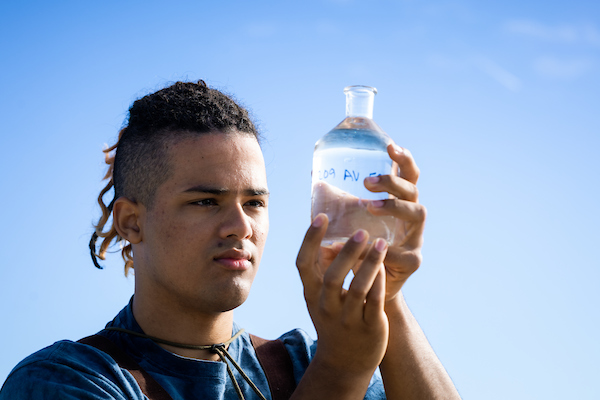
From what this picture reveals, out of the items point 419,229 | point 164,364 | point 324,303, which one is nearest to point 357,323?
point 324,303

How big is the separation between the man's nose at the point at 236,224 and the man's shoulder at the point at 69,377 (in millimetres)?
863

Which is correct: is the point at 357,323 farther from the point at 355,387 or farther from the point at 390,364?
the point at 390,364

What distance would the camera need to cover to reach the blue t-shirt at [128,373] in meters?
3.00

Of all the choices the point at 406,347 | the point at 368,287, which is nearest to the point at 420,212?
the point at 368,287

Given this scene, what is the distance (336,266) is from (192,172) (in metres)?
1.20

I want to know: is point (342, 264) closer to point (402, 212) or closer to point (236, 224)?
point (402, 212)

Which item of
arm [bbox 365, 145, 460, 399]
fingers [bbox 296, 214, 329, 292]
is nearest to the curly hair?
fingers [bbox 296, 214, 329, 292]

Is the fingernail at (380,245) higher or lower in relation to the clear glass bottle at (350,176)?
lower

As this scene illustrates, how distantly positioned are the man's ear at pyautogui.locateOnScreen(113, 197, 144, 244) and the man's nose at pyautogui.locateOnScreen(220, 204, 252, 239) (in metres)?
0.60

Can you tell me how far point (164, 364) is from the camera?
133 inches

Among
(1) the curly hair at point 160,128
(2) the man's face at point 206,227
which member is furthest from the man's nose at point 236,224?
(1) the curly hair at point 160,128

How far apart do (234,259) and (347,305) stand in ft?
2.80

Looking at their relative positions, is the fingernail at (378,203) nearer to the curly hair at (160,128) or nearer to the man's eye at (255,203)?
the man's eye at (255,203)

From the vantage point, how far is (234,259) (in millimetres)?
3326
